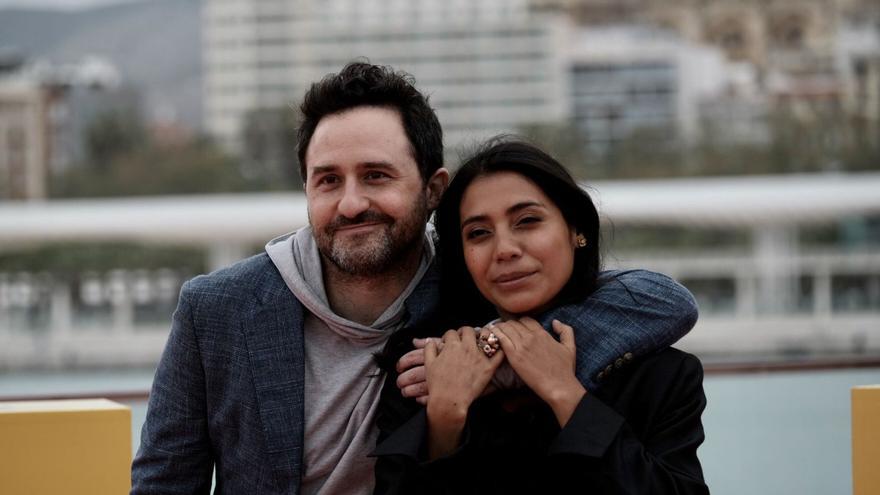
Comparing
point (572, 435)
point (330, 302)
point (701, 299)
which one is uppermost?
point (330, 302)

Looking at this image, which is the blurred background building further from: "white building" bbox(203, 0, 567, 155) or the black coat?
the black coat

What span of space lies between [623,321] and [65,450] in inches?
42.7

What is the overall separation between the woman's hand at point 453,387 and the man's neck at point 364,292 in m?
0.30

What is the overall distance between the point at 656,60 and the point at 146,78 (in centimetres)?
5577

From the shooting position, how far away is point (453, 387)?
173cm

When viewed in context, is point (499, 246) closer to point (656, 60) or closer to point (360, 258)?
point (360, 258)

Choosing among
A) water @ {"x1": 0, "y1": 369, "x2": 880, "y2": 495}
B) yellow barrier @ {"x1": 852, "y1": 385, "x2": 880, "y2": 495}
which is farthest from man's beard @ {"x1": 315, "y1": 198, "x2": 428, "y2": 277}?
water @ {"x1": 0, "y1": 369, "x2": 880, "y2": 495}

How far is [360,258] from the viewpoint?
194 cm

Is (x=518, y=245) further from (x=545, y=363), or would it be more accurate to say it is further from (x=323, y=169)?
(x=323, y=169)

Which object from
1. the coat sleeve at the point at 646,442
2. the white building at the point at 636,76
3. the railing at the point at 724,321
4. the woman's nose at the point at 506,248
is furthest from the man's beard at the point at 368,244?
the white building at the point at 636,76

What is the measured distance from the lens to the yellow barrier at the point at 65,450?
7.21ft

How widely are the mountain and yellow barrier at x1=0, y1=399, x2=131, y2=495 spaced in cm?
10452

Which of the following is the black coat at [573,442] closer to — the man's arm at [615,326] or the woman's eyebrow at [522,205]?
the man's arm at [615,326]

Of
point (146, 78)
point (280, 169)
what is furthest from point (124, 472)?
point (146, 78)
